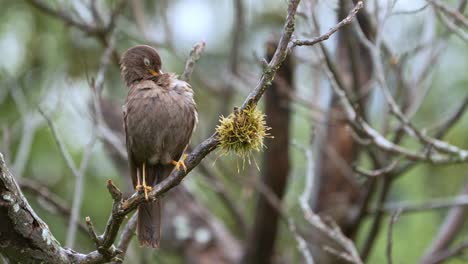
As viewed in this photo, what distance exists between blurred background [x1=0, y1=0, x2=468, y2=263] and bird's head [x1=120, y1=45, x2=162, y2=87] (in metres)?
0.39

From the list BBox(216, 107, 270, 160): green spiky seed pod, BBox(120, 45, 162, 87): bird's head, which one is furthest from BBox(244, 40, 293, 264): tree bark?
BBox(216, 107, 270, 160): green spiky seed pod

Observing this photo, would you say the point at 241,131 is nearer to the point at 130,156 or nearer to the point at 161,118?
the point at 161,118

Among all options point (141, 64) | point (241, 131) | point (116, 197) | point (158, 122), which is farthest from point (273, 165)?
point (116, 197)

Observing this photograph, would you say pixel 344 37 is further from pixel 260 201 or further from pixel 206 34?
pixel 206 34

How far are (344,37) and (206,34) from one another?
3.34 m

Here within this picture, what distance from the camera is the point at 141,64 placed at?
17.8ft

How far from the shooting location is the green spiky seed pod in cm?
332

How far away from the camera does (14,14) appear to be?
923 centimetres

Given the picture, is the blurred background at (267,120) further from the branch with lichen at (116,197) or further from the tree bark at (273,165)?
the branch with lichen at (116,197)

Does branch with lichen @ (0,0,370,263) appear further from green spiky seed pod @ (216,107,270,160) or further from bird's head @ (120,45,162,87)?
bird's head @ (120,45,162,87)

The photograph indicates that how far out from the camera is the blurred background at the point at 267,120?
20.7 ft

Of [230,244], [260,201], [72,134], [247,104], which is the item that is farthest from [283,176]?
[247,104]

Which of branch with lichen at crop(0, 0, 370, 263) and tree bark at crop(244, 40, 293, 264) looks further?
tree bark at crop(244, 40, 293, 264)

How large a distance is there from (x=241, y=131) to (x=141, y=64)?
2.25 meters
